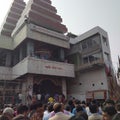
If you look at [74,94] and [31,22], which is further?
[74,94]

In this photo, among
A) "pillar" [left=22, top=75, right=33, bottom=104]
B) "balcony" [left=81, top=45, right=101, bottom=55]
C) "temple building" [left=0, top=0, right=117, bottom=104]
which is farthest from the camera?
"balcony" [left=81, top=45, right=101, bottom=55]

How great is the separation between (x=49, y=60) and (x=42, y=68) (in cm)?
149

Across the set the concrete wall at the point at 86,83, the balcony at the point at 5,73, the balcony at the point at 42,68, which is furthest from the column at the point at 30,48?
the concrete wall at the point at 86,83

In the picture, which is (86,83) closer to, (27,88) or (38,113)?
(27,88)

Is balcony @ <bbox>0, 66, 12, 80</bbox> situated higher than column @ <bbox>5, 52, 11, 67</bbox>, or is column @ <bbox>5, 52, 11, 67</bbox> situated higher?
column @ <bbox>5, 52, 11, 67</bbox>

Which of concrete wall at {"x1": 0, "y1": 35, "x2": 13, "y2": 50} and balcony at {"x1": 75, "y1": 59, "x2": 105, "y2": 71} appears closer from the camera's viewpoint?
balcony at {"x1": 75, "y1": 59, "x2": 105, "y2": 71}

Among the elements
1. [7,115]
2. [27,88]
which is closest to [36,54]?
[27,88]

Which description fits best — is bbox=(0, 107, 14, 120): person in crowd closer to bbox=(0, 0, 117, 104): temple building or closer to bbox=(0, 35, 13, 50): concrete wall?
bbox=(0, 0, 117, 104): temple building

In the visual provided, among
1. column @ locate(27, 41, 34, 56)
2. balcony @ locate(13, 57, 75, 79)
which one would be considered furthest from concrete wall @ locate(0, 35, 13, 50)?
column @ locate(27, 41, 34, 56)

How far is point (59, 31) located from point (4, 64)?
762 centimetres

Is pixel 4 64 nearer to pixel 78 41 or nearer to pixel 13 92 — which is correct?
pixel 13 92

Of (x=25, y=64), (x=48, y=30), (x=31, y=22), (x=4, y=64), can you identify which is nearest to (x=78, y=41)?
(x=48, y=30)

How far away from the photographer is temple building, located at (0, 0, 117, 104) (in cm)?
1622

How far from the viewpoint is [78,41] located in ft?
65.6
